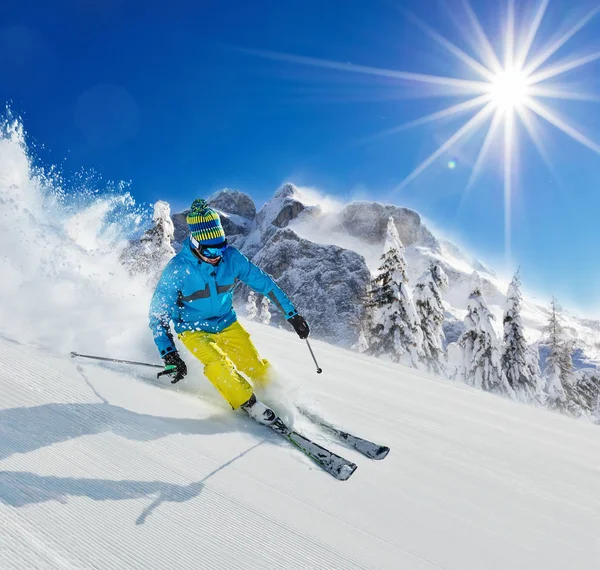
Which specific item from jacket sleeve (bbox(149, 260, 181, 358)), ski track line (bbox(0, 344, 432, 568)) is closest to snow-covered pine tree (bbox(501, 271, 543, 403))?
jacket sleeve (bbox(149, 260, 181, 358))

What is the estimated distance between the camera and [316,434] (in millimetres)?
3309

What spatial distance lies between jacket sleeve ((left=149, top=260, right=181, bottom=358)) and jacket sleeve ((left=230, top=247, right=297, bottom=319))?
62 cm

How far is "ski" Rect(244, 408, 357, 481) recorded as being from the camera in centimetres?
266

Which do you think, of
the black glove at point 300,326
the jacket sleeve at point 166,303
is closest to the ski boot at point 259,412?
the jacket sleeve at point 166,303

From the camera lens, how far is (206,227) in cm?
378

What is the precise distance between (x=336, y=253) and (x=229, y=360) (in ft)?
266

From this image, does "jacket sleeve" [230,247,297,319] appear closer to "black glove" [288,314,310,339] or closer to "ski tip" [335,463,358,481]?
"black glove" [288,314,310,339]

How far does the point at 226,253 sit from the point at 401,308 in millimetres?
18439

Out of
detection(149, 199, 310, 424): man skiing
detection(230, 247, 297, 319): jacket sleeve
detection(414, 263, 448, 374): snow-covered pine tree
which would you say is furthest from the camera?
detection(414, 263, 448, 374): snow-covered pine tree

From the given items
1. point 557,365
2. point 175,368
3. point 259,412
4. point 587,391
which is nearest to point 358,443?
point 259,412

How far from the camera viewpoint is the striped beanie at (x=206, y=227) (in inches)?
149

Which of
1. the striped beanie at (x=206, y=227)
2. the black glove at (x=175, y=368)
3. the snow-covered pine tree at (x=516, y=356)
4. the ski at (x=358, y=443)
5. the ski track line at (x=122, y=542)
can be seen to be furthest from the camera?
the snow-covered pine tree at (x=516, y=356)

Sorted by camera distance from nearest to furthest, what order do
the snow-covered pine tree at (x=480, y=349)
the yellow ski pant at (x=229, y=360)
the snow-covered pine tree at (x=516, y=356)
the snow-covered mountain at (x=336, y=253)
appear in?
1. the yellow ski pant at (x=229, y=360)
2. the snow-covered pine tree at (x=480, y=349)
3. the snow-covered pine tree at (x=516, y=356)
4. the snow-covered mountain at (x=336, y=253)

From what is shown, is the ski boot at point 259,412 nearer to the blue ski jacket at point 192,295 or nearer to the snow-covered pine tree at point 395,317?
the blue ski jacket at point 192,295
